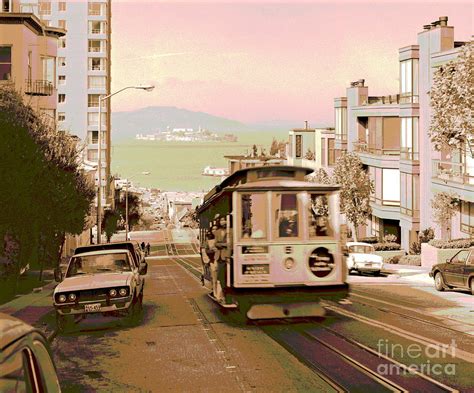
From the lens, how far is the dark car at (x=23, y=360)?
3502 millimetres

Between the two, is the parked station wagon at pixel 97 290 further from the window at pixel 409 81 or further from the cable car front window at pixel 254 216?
the window at pixel 409 81

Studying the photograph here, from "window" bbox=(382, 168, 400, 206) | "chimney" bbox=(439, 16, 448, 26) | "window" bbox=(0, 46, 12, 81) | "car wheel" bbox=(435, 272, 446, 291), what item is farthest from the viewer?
"window" bbox=(382, 168, 400, 206)

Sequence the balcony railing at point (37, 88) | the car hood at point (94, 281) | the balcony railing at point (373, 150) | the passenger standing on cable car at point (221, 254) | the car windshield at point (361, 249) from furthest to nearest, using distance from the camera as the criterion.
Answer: the balcony railing at point (373, 150) → the balcony railing at point (37, 88) → the car windshield at point (361, 249) → the passenger standing on cable car at point (221, 254) → the car hood at point (94, 281)

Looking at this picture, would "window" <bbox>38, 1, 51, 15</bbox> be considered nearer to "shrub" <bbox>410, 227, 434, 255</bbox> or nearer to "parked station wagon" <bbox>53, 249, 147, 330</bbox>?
"shrub" <bbox>410, 227, 434, 255</bbox>

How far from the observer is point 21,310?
21297 mm

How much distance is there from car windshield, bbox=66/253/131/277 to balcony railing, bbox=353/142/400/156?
4271 cm

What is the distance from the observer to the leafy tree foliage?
2342cm

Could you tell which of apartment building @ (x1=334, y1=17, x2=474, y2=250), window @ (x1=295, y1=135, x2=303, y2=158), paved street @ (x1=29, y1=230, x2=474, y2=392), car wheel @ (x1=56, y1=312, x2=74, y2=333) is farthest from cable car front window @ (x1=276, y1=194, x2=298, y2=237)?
window @ (x1=295, y1=135, x2=303, y2=158)

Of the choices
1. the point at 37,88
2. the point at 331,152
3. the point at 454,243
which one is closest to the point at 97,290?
the point at 454,243

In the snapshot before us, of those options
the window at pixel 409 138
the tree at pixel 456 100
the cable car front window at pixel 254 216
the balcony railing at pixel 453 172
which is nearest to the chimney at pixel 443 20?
the window at pixel 409 138

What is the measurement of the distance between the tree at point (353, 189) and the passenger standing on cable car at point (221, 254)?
124 feet

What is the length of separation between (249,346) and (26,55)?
34333 millimetres

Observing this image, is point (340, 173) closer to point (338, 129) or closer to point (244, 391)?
point (338, 129)

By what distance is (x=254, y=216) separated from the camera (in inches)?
665
